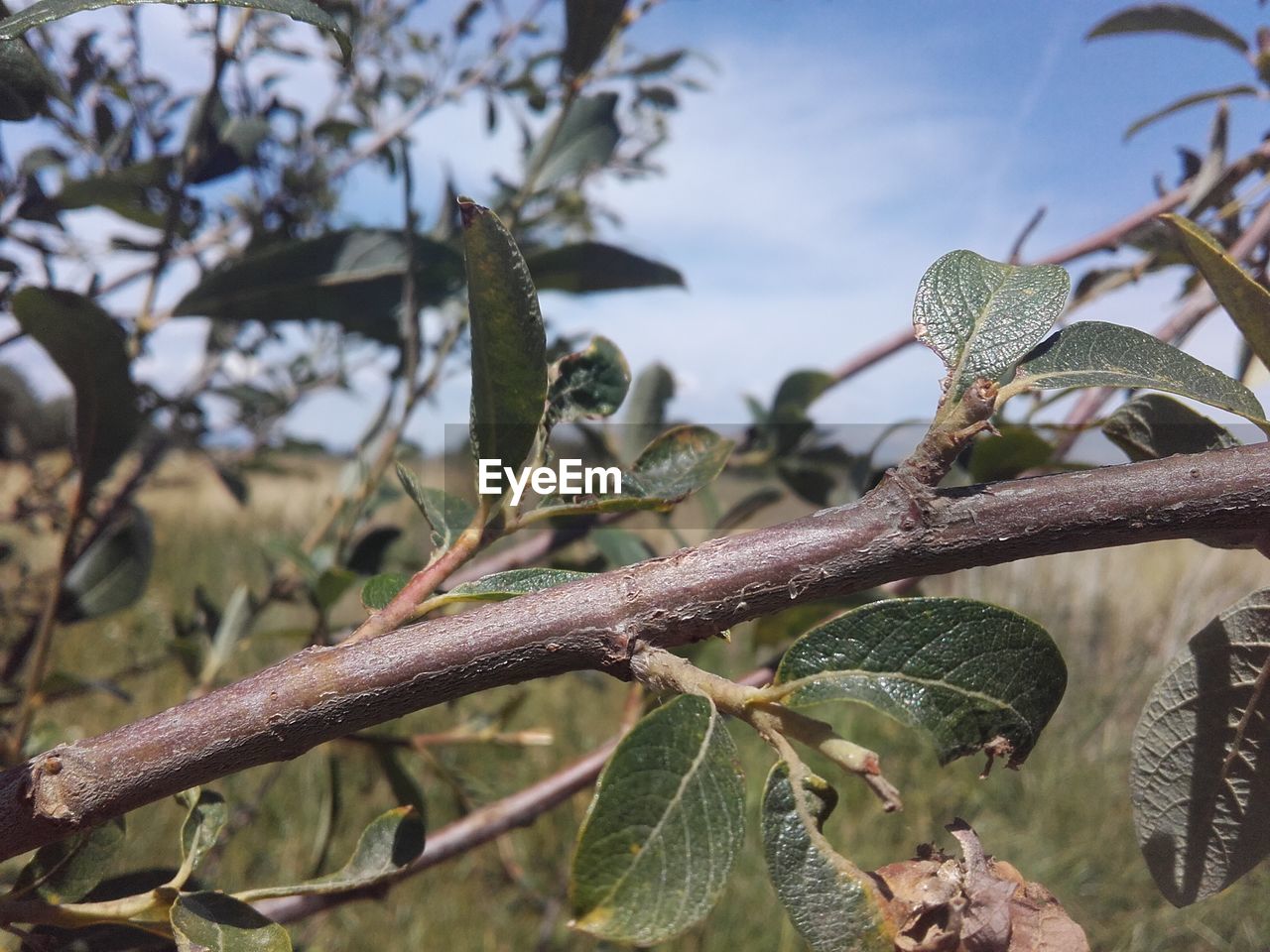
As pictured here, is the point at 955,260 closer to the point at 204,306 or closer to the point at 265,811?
the point at 204,306

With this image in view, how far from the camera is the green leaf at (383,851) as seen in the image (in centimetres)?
40

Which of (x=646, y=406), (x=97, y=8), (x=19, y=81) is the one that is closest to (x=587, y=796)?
(x=646, y=406)

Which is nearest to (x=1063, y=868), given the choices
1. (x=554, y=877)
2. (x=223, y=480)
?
(x=554, y=877)

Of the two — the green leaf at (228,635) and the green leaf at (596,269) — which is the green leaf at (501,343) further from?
the green leaf at (228,635)

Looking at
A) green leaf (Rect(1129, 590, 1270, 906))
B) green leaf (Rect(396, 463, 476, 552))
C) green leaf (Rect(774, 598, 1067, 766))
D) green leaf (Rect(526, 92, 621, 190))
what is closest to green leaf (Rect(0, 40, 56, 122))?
green leaf (Rect(396, 463, 476, 552))

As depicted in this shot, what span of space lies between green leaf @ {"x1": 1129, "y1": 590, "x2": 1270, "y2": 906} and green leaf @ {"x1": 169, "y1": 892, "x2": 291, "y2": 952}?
1.22ft

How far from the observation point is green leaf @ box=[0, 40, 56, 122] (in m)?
0.49

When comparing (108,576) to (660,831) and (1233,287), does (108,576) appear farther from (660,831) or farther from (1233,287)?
(1233,287)

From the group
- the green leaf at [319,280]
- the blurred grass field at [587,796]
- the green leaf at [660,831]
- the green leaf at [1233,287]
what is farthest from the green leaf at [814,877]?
the green leaf at [319,280]

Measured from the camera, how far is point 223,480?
1289 mm

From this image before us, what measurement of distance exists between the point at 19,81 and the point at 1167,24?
3.16 feet

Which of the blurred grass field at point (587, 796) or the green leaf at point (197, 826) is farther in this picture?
the blurred grass field at point (587, 796)

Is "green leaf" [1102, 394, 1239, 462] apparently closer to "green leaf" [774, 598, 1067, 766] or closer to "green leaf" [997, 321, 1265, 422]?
"green leaf" [997, 321, 1265, 422]

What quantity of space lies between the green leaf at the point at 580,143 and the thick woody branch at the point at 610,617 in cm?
66
